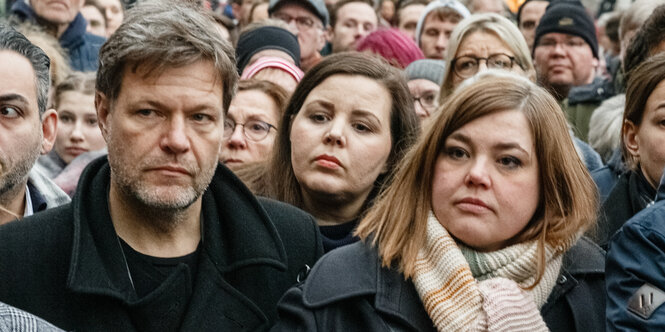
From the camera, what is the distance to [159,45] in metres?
3.35

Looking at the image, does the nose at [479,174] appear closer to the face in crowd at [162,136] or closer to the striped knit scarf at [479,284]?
the striped knit scarf at [479,284]

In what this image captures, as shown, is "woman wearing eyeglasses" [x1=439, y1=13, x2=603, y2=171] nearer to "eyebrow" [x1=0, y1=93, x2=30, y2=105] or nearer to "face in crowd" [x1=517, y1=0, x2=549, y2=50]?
"eyebrow" [x1=0, y1=93, x2=30, y2=105]

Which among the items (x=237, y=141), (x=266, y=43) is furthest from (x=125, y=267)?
(x=266, y=43)

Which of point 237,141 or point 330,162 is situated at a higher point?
point 330,162

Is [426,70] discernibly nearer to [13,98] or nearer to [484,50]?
[484,50]

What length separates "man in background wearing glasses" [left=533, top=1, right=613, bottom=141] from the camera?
7.00 metres

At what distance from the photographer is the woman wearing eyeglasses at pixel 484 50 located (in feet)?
19.2

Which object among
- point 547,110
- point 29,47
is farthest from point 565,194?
point 29,47

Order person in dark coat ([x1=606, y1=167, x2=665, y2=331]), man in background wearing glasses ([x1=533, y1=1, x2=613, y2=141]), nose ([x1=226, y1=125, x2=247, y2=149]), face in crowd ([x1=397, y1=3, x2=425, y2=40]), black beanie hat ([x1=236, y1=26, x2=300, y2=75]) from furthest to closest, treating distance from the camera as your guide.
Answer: face in crowd ([x1=397, y1=3, x2=425, y2=40]) → man in background wearing glasses ([x1=533, y1=1, x2=613, y2=141]) → black beanie hat ([x1=236, y1=26, x2=300, y2=75]) → nose ([x1=226, y1=125, x2=247, y2=149]) → person in dark coat ([x1=606, y1=167, x2=665, y2=331])

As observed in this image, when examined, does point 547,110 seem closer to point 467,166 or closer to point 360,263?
point 467,166

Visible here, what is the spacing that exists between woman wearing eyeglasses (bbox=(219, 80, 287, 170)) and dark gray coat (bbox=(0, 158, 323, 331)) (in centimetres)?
152

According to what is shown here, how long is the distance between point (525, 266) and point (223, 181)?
123 cm

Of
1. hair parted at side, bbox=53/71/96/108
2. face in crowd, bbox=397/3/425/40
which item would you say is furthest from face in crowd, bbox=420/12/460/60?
hair parted at side, bbox=53/71/96/108

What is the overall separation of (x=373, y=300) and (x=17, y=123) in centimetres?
161
